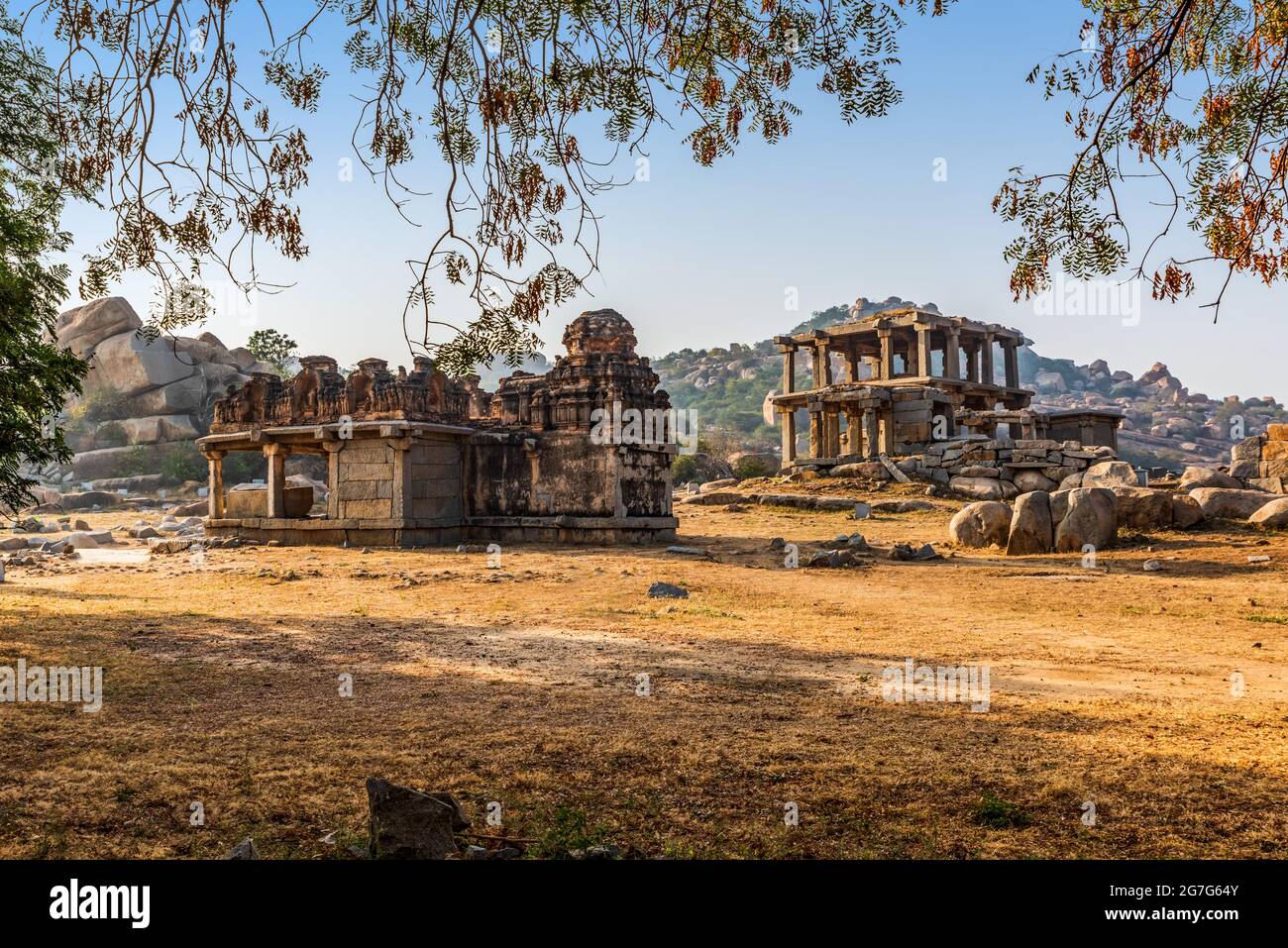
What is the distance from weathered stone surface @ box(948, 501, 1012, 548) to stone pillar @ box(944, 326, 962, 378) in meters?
23.0

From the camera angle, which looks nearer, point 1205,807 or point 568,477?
point 1205,807

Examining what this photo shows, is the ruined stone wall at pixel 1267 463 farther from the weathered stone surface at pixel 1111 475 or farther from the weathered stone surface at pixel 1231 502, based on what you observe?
the weathered stone surface at pixel 1231 502

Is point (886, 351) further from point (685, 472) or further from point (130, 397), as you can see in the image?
point (130, 397)

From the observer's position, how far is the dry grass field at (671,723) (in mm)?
3705

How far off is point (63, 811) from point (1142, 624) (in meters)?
8.93

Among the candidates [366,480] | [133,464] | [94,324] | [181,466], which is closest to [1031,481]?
[366,480]

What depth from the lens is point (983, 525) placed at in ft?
50.0

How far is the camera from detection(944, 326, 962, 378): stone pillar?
3741 centimetres

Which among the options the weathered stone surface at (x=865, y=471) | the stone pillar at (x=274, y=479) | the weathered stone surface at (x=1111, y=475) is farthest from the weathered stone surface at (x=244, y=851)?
the weathered stone surface at (x=865, y=471)

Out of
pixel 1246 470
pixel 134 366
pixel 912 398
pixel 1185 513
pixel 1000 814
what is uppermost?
pixel 134 366

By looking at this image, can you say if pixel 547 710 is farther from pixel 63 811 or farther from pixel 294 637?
pixel 294 637

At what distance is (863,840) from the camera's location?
141 inches

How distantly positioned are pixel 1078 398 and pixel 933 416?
341ft

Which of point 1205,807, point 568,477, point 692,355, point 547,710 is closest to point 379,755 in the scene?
point 547,710
